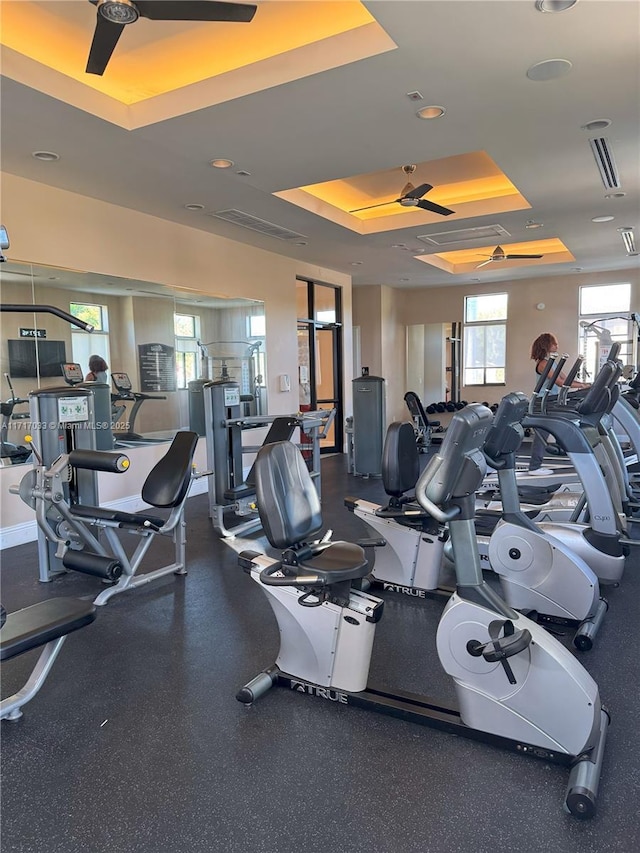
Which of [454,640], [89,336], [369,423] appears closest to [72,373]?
[89,336]

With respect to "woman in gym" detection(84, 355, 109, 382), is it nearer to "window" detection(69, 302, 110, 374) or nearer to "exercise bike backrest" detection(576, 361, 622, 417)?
"window" detection(69, 302, 110, 374)

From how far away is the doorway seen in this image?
26.3 ft

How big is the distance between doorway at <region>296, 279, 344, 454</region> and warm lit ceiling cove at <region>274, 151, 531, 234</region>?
199cm

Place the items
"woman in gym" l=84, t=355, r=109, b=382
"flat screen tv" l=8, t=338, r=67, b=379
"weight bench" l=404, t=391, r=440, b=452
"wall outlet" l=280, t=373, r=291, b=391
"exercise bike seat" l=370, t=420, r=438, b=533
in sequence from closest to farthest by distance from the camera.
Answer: "exercise bike seat" l=370, t=420, r=438, b=533 < "flat screen tv" l=8, t=338, r=67, b=379 < "woman in gym" l=84, t=355, r=109, b=382 < "wall outlet" l=280, t=373, r=291, b=391 < "weight bench" l=404, t=391, r=440, b=452

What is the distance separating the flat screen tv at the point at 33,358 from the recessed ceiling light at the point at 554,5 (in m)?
3.93

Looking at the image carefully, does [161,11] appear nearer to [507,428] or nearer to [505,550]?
[507,428]

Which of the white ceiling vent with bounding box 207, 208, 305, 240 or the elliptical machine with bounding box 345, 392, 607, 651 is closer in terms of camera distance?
the elliptical machine with bounding box 345, 392, 607, 651

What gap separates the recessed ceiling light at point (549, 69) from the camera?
110 inches

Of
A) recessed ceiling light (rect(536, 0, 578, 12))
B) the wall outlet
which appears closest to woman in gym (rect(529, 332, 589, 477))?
the wall outlet

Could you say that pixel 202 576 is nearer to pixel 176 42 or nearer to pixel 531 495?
pixel 531 495

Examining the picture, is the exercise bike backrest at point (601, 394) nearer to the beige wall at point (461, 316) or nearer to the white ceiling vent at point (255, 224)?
the white ceiling vent at point (255, 224)

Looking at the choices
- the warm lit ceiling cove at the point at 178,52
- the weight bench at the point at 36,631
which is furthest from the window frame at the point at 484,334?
the weight bench at the point at 36,631

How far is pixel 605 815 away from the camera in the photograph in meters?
1.66

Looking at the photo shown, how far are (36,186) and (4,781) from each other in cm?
416
